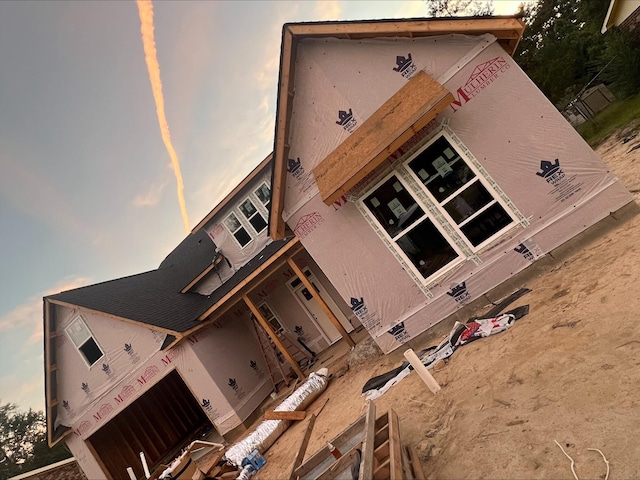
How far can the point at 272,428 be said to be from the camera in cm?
812

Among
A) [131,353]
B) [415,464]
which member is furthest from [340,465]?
[131,353]

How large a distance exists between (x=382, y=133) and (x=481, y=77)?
208 centimetres

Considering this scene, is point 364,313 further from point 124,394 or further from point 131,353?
point 124,394

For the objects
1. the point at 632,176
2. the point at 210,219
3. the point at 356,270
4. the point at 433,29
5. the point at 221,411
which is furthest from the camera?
the point at 210,219

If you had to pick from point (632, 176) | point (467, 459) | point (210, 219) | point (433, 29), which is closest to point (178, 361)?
point (210, 219)

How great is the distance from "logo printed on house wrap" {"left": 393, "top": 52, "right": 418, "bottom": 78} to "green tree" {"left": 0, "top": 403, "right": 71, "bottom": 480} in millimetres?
32984

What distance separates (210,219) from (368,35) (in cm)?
912

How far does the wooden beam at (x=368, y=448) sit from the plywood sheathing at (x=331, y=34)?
5237mm

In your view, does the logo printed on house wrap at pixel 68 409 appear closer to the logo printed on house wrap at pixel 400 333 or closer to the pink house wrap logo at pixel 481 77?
the logo printed on house wrap at pixel 400 333

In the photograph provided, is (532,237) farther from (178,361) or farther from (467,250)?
(178,361)

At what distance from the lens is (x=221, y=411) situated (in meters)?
11.2

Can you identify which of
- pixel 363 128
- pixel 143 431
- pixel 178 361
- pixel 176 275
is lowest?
pixel 143 431

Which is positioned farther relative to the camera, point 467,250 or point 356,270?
point 356,270

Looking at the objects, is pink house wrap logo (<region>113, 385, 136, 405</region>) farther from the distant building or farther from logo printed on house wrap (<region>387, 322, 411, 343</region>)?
the distant building
